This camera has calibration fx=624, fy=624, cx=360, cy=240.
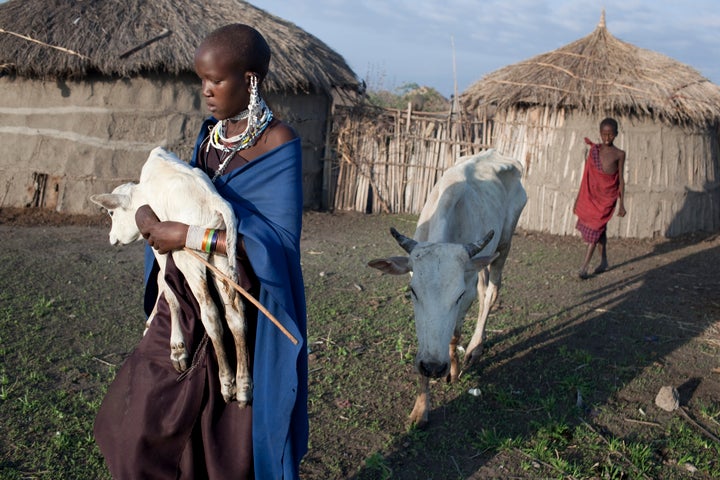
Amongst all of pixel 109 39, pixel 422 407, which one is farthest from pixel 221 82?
pixel 109 39

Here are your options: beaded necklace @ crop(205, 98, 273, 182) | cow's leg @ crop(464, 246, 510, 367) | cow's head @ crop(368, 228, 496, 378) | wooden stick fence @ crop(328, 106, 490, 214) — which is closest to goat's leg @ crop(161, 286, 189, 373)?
beaded necklace @ crop(205, 98, 273, 182)

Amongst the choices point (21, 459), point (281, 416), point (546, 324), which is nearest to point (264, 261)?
point (281, 416)

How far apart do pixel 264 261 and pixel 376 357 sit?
295 cm

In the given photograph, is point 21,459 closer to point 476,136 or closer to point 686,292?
point 686,292

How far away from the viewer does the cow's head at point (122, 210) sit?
7.18 feet

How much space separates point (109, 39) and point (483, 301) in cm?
A: 694

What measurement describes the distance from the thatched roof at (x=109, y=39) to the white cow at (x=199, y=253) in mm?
7549

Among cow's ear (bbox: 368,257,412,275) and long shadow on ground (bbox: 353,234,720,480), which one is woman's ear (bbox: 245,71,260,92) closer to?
cow's ear (bbox: 368,257,412,275)

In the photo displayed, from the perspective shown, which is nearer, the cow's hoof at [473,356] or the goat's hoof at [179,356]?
the goat's hoof at [179,356]

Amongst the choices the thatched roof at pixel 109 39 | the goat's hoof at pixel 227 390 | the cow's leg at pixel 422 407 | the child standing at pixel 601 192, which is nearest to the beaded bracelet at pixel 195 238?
the goat's hoof at pixel 227 390

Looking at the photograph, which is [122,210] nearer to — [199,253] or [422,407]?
[199,253]

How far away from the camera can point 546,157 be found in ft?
34.1

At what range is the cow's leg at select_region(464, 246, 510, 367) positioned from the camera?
4.79m

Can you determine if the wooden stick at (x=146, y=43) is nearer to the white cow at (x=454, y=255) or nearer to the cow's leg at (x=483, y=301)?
the white cow at (x=454, y=255)
